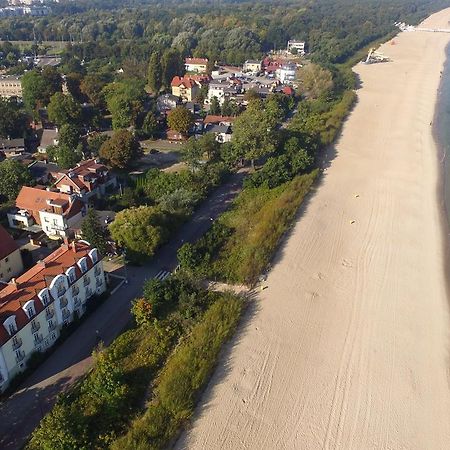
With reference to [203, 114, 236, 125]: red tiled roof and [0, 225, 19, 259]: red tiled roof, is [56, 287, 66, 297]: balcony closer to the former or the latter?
[0, 225, 19, 259]: red tiled roof

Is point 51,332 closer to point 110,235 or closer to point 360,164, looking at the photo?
point 110,235

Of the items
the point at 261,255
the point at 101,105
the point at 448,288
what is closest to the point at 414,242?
the point at 448,288

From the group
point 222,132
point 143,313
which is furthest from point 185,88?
point 143,313

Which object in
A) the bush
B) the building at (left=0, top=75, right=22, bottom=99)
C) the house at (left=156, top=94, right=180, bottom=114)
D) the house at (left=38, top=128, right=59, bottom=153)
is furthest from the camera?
the building at (left=0, top=75, right=22, bottom=99)

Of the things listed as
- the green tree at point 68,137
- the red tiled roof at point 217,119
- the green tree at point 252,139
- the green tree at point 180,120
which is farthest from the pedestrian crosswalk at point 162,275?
the red tiled roof at point 217,119

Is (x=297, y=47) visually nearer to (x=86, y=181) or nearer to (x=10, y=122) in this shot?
(x=10, y=122)

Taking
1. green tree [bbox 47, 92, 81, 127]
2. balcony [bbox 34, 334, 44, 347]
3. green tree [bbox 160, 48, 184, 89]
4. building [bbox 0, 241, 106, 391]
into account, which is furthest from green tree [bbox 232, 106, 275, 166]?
green tree [bbox 160, 48, 184, 89]
